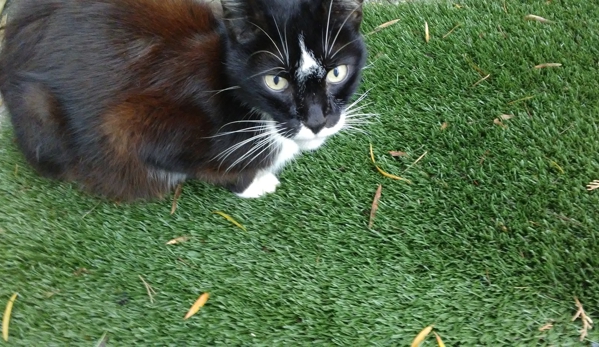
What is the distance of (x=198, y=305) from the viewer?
4.89 feet

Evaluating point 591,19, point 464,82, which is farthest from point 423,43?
point 591,19

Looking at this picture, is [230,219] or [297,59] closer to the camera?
Answer: [297,59]

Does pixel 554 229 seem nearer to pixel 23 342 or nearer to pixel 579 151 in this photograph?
pixel 579 151

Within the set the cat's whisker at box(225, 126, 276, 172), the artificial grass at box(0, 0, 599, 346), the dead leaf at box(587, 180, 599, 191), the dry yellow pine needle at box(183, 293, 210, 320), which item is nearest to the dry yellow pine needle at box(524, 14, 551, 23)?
the artificial grass at box(0, 0, 599, 346)

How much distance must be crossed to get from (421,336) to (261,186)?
70 centimetres

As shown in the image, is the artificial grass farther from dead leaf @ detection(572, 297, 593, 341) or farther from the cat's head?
the cat's head

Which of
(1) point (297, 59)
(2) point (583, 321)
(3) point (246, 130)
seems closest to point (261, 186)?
(3) point (246, 130)

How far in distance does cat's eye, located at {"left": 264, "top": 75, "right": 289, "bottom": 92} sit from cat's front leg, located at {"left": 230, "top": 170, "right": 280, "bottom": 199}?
0.39 metres

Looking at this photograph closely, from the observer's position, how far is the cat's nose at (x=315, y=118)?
1.30 metres

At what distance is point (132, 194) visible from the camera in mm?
1604

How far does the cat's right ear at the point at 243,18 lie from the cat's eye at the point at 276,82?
113 mm

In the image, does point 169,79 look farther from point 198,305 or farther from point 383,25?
point 383,25

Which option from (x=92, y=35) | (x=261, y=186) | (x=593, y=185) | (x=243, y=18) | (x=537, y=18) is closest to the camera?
(x=243, y=18)

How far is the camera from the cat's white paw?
1669 mm
